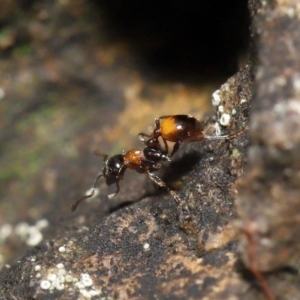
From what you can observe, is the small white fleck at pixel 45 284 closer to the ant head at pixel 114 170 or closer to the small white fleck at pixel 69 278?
the small white fleck at pixel 69 278

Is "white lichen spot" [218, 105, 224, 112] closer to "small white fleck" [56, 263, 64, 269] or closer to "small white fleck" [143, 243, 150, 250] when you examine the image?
"small white fleck" [143, 243, 150, 250]

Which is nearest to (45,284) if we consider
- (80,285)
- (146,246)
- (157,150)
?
(80,285)

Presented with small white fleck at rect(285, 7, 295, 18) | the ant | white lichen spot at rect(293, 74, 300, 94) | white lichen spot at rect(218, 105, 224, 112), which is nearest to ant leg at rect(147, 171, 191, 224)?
the ant

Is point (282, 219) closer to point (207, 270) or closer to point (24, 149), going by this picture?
point (207, 270)

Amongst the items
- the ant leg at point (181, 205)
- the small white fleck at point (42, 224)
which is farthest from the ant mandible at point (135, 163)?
the small white fleck at point (42, 224)

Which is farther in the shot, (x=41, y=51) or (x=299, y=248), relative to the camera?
(x=41, y=51)

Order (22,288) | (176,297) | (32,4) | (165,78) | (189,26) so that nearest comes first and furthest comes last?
(176,297) → (22,288) → (32,4) → (189,26) → (165,78)

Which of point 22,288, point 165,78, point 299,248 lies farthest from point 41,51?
point 299,248

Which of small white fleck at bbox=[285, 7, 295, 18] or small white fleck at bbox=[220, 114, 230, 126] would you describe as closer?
small white fleck at bbox=[285, 7, 295, 18]

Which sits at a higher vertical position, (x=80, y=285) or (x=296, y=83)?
(x=296, y=83)

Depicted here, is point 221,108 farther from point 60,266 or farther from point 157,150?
point 60,266

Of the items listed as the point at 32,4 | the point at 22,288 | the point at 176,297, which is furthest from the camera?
the point at 32,4
